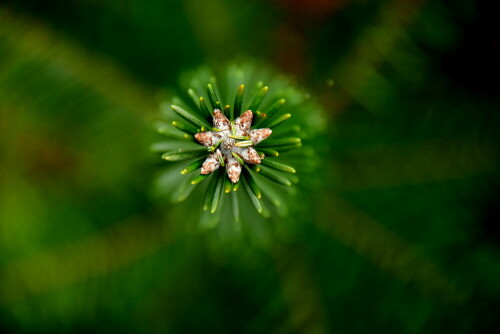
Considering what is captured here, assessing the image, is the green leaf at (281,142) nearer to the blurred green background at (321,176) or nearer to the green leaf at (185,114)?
the green leaf at (185,114)

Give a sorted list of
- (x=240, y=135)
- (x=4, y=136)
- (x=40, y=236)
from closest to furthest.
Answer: (x=240, y=135) → (x=40, y=236) → (x=4, y=136)

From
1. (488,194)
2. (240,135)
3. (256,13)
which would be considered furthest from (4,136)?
(488,194)

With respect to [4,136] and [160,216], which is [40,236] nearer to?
[160,216]

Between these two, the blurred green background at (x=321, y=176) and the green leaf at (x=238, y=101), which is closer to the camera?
the green leaf at (x=238, y=101)

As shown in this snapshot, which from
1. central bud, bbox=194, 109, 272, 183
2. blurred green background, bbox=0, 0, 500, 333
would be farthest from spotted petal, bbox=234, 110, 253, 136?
blurred green background, bbox=0, 0, 500, 333

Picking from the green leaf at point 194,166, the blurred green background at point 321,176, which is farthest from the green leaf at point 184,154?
the blurred green background at point 321,176

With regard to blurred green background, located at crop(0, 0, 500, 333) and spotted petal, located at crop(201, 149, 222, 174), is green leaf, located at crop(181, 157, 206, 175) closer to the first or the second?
spotted petal, located at crop(201, 149, 222, 174)
